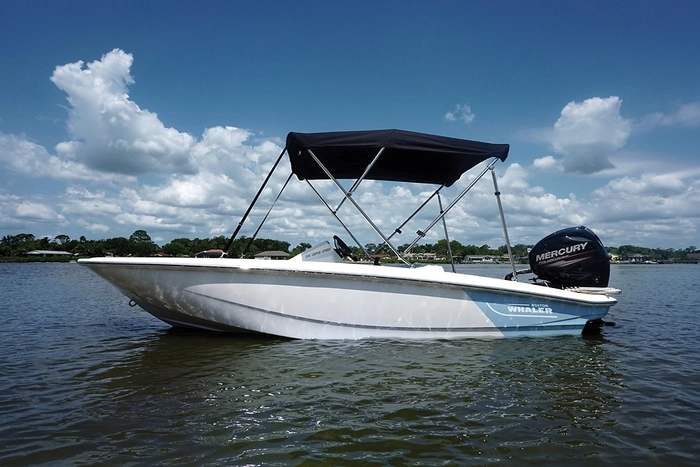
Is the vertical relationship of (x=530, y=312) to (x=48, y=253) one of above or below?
below

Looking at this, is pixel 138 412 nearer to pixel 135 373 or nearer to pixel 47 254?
pixel 135 373

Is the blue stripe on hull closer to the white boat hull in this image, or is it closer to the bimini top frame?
the white boat hull

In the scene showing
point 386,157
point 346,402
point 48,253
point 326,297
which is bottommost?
point 346,402

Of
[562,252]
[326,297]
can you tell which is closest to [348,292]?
[326,297]

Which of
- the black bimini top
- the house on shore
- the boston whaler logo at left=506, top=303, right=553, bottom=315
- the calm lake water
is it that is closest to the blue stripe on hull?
the boston whaler logo at left=506, top=303, right=553, bottom=315

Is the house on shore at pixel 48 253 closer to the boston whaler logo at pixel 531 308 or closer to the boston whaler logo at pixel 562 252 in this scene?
the boston whaler logo at pixel 562 252

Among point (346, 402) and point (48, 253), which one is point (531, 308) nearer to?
point (346, 402)

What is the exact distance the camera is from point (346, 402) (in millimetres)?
3557

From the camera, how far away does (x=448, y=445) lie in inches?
111

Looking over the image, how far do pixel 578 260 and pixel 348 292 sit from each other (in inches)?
145

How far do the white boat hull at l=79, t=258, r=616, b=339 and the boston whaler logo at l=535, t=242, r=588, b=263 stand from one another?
3.11 feet

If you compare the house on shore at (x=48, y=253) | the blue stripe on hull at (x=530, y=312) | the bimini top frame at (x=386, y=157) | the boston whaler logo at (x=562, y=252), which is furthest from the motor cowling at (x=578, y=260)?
the house on shore at (x=48, y=253)

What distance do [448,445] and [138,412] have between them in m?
2.30

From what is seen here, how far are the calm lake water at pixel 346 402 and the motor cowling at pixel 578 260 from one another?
0.91 m
